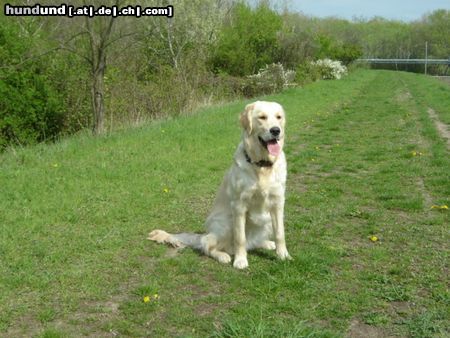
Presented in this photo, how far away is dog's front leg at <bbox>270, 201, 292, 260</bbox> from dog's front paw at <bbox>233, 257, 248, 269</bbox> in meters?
0.37

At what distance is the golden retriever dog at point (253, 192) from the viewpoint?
4418 millimetres

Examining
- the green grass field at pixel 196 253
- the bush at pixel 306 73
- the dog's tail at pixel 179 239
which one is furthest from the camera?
the bush at pixel 306 73

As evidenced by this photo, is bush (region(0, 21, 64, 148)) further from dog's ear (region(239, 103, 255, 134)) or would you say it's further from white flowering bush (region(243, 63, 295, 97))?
white flowering bush (region(243, 63, 295, 97))

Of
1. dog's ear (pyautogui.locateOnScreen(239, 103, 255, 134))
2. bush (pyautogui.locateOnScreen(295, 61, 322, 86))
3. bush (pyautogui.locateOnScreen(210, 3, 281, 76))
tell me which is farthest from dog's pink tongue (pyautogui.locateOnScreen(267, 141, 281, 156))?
bush (pyautogui.locateOnScreen(295, 61, 322, 86))

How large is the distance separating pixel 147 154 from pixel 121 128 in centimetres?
399

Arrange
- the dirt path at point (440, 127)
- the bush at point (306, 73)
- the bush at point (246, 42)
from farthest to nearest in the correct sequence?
the bush at point (306, 73) → the bush at point (246, 42) → the dirt path at point (440, 127)

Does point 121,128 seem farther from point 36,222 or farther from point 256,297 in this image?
point 256,297

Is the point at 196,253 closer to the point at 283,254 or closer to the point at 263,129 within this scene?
the point at 283,254

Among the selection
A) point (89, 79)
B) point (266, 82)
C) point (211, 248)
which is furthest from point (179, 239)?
point (266, 82)

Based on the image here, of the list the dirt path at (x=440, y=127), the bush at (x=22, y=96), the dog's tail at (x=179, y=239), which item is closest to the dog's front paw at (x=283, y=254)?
the dog's tail at (x=179, y=239)

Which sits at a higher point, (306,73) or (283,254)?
(306,73)

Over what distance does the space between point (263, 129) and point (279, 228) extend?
3.20 ft

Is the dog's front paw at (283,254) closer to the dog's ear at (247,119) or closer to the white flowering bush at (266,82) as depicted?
the dog's ear at (247,119)

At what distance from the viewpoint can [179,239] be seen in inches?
194
